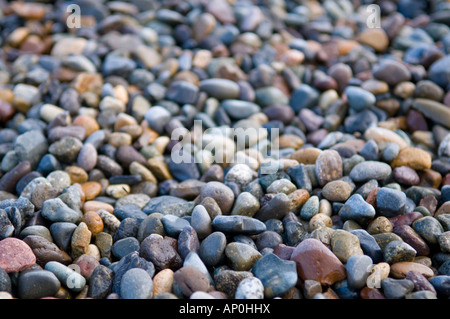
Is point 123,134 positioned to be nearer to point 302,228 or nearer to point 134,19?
point 302,228

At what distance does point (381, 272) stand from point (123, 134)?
1.31 metres

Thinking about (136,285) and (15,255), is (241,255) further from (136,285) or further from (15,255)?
(15,255)

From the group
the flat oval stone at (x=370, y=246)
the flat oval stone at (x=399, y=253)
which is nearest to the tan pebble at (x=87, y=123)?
the flat oval stone at (x=370, y=246)

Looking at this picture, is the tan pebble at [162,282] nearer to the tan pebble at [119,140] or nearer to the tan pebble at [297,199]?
the tan pebble at [297,199]

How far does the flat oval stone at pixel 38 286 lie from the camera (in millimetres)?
1259

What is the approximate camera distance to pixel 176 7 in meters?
2.83

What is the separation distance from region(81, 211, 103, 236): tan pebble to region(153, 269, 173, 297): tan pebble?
0.35 metres

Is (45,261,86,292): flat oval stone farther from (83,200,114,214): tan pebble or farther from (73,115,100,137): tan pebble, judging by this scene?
(73,115,100,137): tan pebble

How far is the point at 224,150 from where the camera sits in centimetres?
196

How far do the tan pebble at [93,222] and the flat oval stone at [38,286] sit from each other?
0.28 meters

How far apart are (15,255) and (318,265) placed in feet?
3.18

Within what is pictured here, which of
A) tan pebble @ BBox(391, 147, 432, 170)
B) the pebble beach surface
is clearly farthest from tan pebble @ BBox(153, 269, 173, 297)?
tan pebble @ BBox(391, 147, 432, 170)

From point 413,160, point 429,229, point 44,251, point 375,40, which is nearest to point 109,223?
point 44,251

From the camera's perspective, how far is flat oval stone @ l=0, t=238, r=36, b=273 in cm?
130
